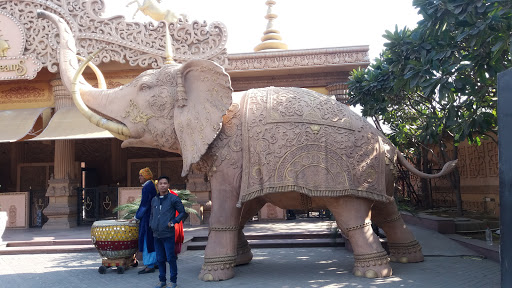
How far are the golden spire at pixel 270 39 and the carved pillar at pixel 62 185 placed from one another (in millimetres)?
5825

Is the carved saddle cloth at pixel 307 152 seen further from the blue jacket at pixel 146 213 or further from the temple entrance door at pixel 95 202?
the temple entrance door at pixel 95 202

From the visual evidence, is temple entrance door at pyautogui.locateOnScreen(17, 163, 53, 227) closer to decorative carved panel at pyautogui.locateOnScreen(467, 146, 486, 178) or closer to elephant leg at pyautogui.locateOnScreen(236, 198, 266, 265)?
elephant leg at pyautogui.locateOnScreen(236, 198, 266, 265)

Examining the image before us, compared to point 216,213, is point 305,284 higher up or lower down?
lower down

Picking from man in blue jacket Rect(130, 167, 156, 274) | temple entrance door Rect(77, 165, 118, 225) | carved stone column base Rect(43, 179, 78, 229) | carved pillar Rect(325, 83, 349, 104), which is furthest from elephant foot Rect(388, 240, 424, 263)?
carved stone column base Rect(43, 179, 78, 229)

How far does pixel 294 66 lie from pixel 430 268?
6591 millimetres

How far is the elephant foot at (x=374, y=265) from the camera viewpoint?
4.44 meters

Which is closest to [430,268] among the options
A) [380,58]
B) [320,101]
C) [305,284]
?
[305,284]

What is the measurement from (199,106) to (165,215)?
126cm

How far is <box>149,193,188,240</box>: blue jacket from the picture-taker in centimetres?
434

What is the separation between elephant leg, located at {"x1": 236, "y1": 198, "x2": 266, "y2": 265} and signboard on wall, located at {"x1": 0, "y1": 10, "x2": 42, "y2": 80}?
24.4 ft

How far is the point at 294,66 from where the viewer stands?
415 inches

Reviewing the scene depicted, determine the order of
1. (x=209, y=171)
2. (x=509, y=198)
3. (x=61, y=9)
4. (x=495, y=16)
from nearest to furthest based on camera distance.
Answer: (x=509, y=198), (x=495, y=16), (x=209, y=171), (x=61, y=9)

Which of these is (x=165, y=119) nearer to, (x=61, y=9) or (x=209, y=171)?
(x=209, y=171)

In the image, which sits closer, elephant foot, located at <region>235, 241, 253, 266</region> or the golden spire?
elephant foot, located at <region>235, 241, 253, 266</region>
